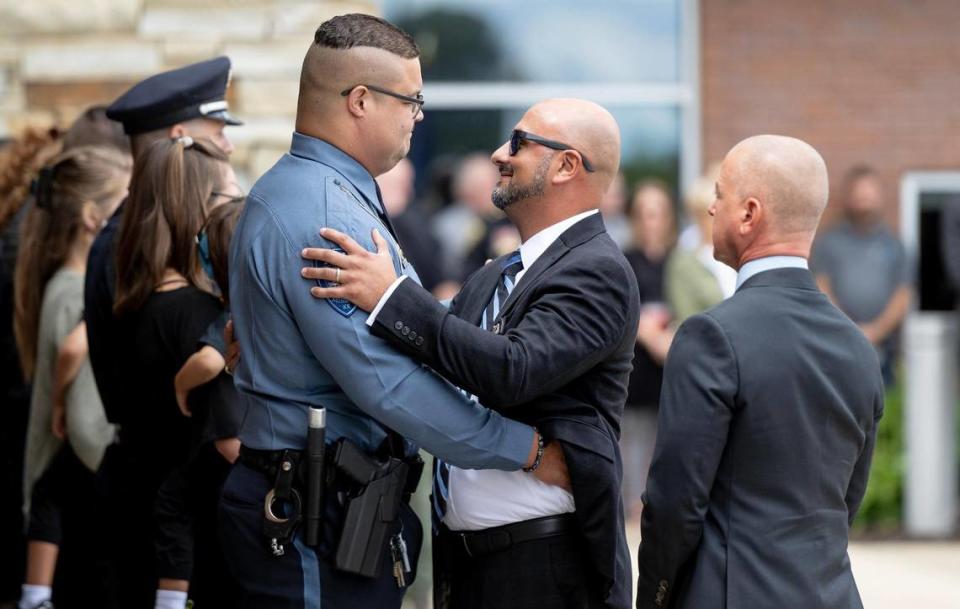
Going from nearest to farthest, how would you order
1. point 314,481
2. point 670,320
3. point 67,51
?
1. point 314,481
2. point 67,51
3. point 670,320

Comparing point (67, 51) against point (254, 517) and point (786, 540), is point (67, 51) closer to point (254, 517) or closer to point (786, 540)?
point (254, 517)

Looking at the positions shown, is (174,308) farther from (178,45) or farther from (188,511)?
(178,45)

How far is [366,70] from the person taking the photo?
3.06 metres

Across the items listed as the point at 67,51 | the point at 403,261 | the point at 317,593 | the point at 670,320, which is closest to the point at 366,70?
the point at 403,261

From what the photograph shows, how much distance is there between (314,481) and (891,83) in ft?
25.4

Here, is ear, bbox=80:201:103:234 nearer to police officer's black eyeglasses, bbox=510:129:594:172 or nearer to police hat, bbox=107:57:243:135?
police hat, bbox=107:57:243:135

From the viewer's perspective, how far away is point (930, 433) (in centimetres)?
835

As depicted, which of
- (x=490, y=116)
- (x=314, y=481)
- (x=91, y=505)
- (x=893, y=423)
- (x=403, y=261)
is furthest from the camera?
(x=490, y=116)

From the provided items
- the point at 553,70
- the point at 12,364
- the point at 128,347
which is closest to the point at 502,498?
the point at 128,347

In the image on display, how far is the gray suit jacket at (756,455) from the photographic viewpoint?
10.0ft

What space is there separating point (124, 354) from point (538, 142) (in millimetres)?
1419

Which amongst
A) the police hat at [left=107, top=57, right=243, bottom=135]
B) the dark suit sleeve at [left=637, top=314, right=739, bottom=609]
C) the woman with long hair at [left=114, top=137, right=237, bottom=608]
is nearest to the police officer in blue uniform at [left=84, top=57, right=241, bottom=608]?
the police hat at [left=107, top=57, right=243, bottom=135]

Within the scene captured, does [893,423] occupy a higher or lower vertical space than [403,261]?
lower

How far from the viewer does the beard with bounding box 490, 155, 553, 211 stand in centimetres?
332
